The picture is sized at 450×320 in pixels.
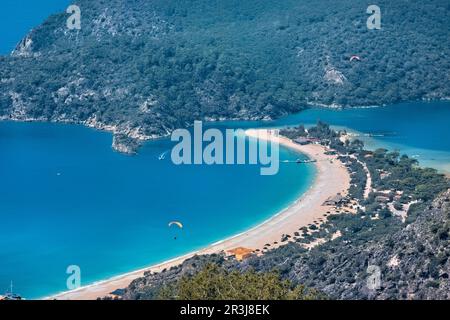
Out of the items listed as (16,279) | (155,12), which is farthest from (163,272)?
(155,12)

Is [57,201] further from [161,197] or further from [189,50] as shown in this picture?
[189,50]

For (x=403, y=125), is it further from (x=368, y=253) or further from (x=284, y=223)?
(x=368, y=253)

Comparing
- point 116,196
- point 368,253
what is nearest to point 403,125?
point 116,196

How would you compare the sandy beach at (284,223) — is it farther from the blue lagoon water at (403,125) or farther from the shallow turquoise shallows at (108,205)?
the blue lagoon water at (403,125)

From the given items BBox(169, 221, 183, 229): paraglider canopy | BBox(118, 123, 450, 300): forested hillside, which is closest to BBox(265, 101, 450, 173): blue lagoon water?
BBox(118, 123, 450, 300): forested hillside

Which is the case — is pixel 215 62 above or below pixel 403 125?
above

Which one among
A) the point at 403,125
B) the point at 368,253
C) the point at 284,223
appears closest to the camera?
the point at 368,253

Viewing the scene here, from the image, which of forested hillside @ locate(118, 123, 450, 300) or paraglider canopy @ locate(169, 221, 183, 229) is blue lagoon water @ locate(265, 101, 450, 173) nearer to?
forested hillside @ locate(118, 123, 450, 300)
